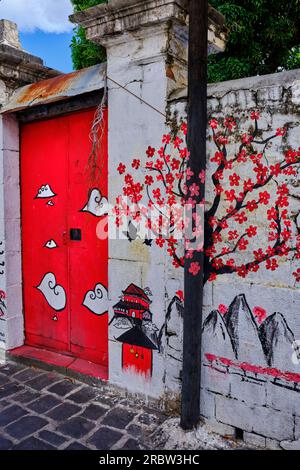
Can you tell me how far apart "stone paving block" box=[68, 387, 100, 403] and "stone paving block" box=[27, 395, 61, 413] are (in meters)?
0.14

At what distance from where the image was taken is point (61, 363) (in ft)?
12.1

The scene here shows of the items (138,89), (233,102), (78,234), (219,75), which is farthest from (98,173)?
(219,75)

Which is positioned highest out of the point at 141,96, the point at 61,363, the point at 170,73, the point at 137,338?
the point at 170,73

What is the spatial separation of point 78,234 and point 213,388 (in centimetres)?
197

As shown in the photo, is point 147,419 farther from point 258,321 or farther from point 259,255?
point 259,255

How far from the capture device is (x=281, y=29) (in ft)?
21.9

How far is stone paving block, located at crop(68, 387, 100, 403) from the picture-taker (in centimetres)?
318

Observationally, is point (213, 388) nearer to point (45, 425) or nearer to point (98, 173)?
point (45, 425)

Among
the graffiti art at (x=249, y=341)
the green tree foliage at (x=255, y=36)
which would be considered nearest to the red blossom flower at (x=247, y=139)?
the graffiti art at (x=249, y=341)

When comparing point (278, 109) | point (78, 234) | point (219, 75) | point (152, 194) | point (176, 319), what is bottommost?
point (176, 319)

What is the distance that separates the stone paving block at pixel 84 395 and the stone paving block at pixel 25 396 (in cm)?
33

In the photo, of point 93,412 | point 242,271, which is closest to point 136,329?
point 93,412

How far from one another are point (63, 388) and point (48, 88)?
118 inches
